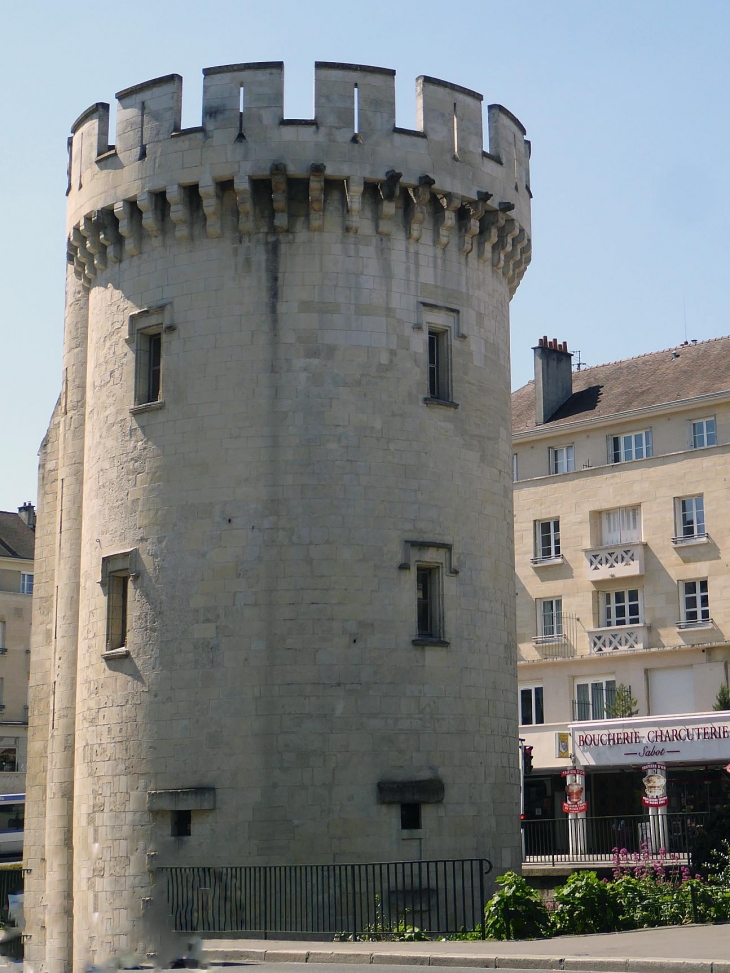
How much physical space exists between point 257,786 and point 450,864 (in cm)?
319

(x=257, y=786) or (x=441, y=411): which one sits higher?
(x=441, y=411)

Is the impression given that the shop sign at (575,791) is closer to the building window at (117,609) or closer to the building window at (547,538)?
the building window at (547,538)

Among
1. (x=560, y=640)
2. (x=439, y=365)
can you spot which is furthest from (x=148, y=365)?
(x=560, y=640)

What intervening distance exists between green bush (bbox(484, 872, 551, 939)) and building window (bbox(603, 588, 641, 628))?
2798 centimetres

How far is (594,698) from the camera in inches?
1775

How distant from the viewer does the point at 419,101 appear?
23875 mm

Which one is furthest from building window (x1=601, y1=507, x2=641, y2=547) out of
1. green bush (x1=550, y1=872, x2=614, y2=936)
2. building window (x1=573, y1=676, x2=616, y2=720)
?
green bush (x1=550, y1=872, x2=614, y2=936)

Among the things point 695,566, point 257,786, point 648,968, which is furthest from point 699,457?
point 648,968

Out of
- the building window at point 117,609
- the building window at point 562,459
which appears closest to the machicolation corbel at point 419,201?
the building window at point 117,609

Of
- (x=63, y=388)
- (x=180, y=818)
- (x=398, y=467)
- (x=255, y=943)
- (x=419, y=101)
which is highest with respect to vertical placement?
(x=419, y=101)

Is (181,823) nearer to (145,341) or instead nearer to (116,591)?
(116,591)

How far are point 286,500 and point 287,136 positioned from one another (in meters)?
5.80

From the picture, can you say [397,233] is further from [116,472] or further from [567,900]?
[567,900]

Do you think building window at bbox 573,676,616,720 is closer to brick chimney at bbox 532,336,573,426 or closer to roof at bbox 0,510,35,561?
brick chimney at bbox 532,336,573,426
